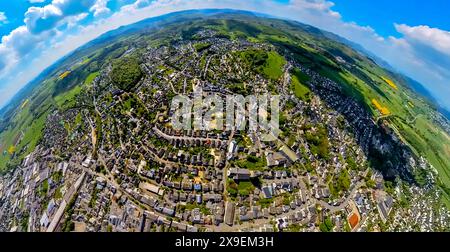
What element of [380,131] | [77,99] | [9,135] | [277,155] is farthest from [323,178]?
[9,135]

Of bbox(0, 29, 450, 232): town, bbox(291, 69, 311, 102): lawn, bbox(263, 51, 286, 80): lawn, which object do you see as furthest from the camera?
bbox(263, 51, 286, 80): lawn

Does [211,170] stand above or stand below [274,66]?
below

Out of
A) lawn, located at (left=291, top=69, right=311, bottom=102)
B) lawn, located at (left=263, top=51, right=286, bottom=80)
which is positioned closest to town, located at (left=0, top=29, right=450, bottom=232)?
lawn, located at (left=291, top=69, right=311, bottom=102)

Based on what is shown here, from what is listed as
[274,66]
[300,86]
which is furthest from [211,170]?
[274,66]

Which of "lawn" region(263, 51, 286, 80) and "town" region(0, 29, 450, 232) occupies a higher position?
"lawn" region(263, 51, 286, 80)

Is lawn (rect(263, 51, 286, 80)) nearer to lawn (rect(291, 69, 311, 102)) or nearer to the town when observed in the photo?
the town

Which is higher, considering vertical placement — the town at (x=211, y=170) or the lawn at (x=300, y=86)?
the lawn at (x=300, y=86)

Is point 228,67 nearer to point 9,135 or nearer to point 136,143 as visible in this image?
point 136,143

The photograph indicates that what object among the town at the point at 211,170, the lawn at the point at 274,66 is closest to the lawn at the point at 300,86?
the town at the point at 211,170

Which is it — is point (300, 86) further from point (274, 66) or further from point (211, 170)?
point (211, 170)

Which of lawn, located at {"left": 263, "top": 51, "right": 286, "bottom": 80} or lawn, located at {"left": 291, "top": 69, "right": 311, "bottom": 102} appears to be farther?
lawn, located at {"left": 263, "top": 51, "right": 286, "bottom": 80}

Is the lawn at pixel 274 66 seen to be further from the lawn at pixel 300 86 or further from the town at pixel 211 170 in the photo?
the lawn at pixel 300 86
